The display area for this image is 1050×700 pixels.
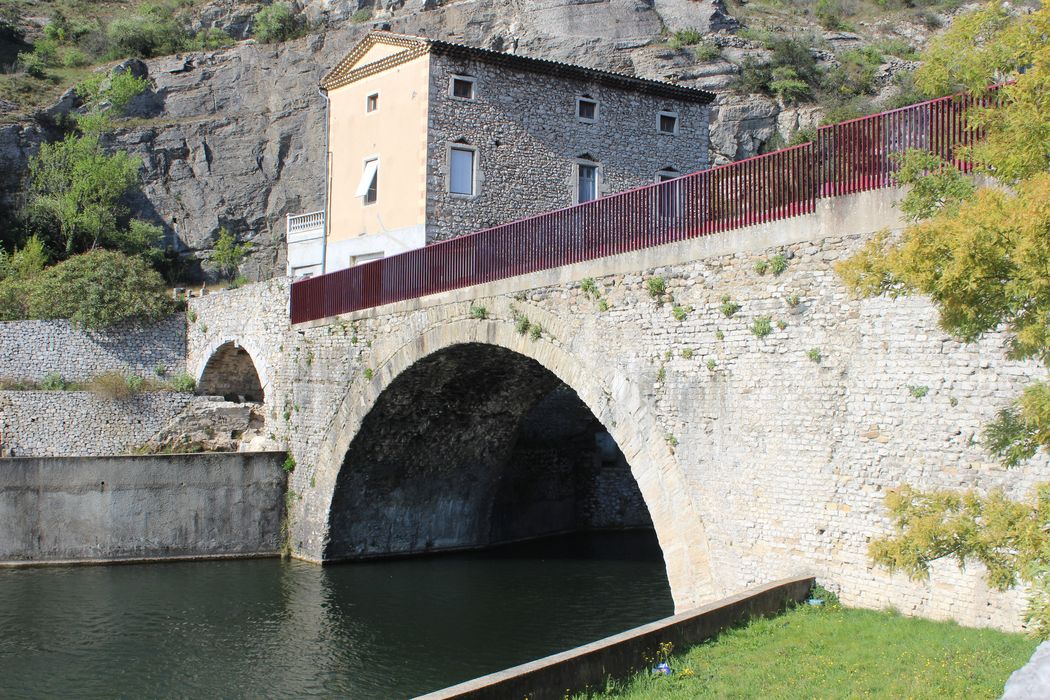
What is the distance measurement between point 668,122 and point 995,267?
22.7m

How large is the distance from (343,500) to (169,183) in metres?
25.9

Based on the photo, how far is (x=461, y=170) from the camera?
2392 cm

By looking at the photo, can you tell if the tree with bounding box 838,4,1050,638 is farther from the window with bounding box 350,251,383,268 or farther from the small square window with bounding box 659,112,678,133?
the small square window with bounding box 659,112,678,133

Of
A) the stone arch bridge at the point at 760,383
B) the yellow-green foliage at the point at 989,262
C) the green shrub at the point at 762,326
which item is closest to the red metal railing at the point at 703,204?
the stone arch bridge at the point at 760,383

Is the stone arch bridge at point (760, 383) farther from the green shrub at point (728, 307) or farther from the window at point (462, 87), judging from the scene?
the window at point (462, 87)

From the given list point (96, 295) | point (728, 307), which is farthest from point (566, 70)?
point (728, 307)

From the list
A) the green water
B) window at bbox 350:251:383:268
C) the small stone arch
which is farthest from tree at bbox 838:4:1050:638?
the small stone arch

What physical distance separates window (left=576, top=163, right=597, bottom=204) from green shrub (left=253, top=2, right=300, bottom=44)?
29.2 m

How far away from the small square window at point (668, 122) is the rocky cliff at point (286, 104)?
1396cm

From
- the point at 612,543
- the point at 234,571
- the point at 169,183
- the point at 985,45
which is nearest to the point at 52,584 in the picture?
the point at 234,571

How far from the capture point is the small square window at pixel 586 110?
83.7 ft

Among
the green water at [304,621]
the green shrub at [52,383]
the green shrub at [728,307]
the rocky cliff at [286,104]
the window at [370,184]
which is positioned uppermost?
the rocky cliff at [286,104]

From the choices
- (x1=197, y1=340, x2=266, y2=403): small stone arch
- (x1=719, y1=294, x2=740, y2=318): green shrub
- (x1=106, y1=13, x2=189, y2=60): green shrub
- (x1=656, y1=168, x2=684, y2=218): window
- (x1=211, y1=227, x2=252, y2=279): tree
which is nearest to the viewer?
(x1=719, y1=294, x2=740, y2=318): green shrub

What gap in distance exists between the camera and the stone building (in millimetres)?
23719
